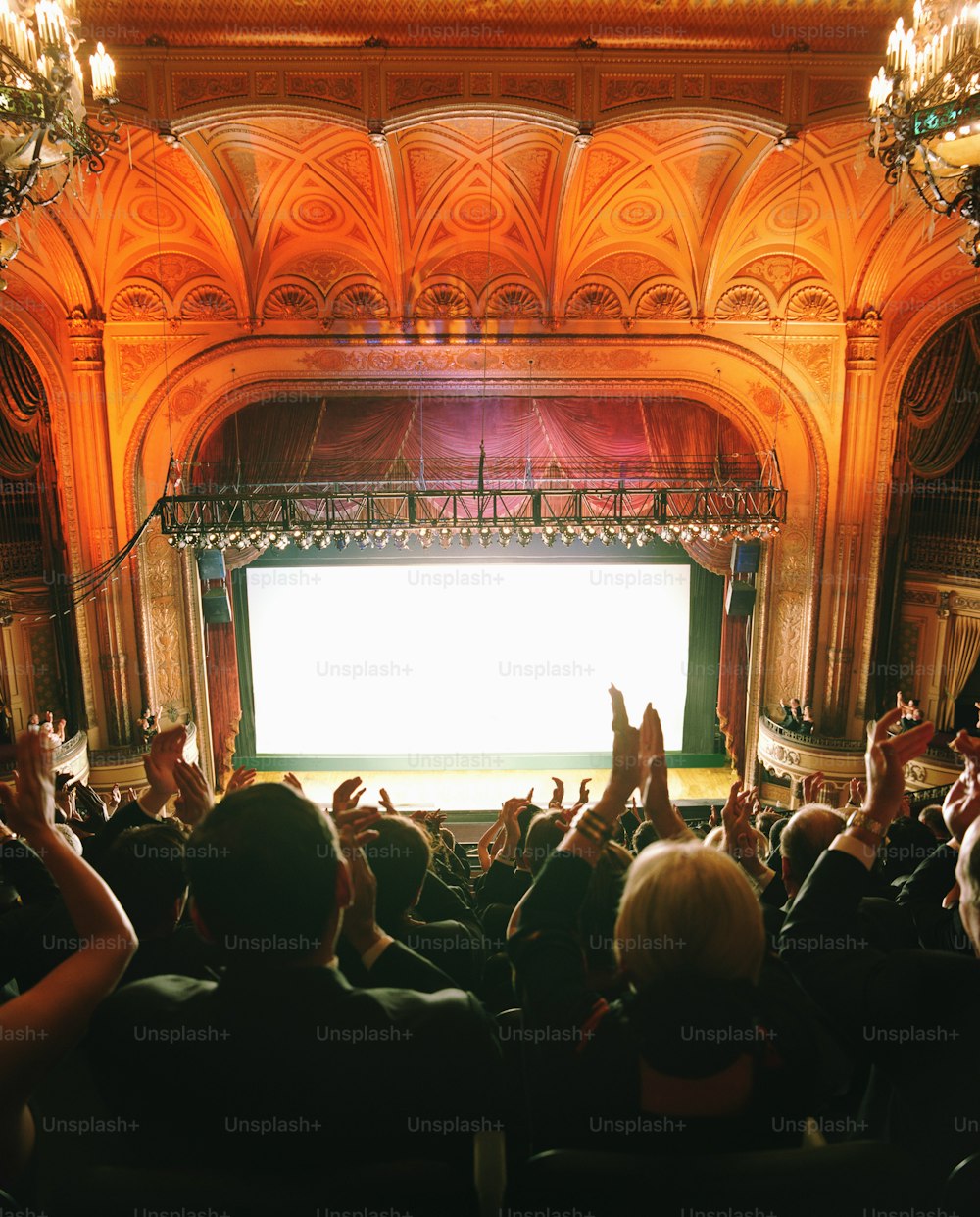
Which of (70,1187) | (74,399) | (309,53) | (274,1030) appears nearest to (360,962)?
(274,1030)

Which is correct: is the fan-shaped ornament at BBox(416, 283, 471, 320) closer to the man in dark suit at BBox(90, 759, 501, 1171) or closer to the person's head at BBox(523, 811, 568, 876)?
the person's head at BBox(523, 811, 568, 876)

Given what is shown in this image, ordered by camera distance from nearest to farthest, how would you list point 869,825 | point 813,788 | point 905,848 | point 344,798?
point 869,825 → point 344,798 → point 813,788 → point 905,848

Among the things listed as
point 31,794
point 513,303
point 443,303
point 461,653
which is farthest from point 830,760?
point 31,794

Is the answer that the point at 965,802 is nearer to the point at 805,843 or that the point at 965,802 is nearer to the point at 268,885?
the point at 805,843

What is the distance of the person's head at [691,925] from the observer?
1.44 metres

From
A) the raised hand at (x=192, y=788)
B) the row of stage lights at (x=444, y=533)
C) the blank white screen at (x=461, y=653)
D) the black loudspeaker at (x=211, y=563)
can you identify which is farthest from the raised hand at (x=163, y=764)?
the blank white screen at (x=461, y=653)

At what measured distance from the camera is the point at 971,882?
1.83 m

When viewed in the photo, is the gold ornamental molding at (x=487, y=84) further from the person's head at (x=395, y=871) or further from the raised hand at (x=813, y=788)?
the person's head at (x=395, y=871)

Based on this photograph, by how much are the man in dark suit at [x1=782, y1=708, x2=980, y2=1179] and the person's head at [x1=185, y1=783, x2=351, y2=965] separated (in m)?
1.23

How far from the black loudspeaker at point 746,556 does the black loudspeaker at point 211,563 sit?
706 centimetres

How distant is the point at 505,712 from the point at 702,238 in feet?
23.6

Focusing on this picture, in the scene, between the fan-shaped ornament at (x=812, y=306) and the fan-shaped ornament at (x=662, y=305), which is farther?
the fan-shaped ornament at (x=662, y=305)

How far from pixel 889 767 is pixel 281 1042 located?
1.89 m

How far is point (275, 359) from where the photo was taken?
10453mm
